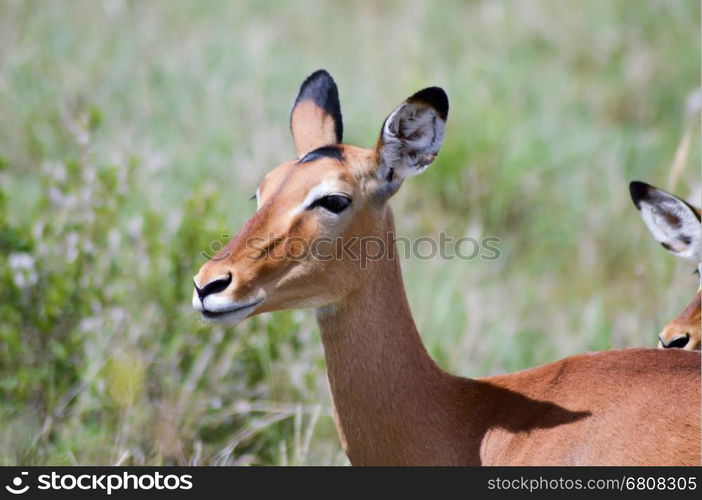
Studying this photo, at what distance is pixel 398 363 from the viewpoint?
4.56 m

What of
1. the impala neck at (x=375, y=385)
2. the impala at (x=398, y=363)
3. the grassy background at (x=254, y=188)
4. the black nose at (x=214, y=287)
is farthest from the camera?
the grassy background at (x=254, y=188)

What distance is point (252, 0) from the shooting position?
11.8 meters

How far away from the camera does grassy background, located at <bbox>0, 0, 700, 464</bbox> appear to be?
6.11 meters

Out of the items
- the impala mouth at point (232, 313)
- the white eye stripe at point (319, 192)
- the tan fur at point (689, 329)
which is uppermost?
the white eye stripe at point (319, 192)

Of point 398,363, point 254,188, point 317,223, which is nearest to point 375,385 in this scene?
point 398,363

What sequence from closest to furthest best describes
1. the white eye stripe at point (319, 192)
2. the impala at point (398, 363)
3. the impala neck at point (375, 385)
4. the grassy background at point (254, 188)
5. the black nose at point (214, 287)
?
the black nose at point (214, 287) < the impala at point (398, 363) < the white eye stripe at point (319, 192) < the impala neck at point (375, 385) < the grassy background at point (254, 188)

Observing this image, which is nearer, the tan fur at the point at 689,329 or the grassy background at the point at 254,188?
the tan fur at the point at 689,329

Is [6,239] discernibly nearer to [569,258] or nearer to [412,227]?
[412,227]

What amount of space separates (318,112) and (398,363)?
4.15 ft

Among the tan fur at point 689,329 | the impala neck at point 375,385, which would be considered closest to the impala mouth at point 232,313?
the impala neck at point 375,385

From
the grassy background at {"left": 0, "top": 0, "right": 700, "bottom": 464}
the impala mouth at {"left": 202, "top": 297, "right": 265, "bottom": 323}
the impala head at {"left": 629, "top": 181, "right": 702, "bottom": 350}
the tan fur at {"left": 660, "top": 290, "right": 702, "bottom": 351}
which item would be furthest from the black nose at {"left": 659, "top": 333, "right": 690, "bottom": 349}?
the impala mouth at {"left": 202, "top": 297, "right": 265, "bottom": 323}

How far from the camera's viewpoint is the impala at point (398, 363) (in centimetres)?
423

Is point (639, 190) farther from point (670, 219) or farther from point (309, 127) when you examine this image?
point (309, 127)

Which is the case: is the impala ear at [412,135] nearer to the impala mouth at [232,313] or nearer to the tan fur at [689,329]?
the impala mouth at [232,313]
